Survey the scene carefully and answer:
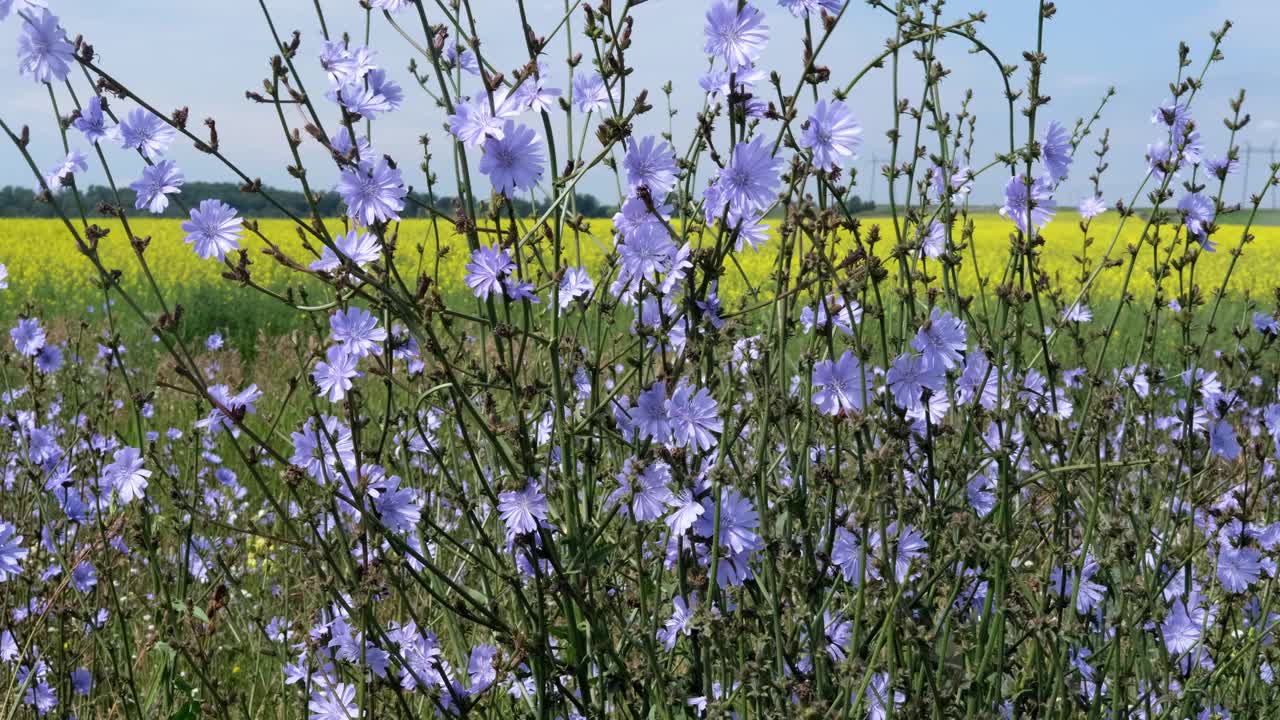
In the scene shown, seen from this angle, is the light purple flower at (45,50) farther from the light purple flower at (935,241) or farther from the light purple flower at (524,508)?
the light purple flower at (935,241)

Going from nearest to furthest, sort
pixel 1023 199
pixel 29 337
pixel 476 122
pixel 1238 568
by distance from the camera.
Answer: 1. pixel 476 122
2. pixel 1023 199
3. pixel 1238 568
4. pixel 29 337

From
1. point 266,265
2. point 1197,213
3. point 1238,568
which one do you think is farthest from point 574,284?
point 266,265

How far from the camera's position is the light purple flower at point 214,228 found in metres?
1.66

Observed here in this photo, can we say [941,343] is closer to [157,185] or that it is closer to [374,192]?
[374,192]

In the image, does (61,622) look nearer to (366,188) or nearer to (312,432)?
(312,432)

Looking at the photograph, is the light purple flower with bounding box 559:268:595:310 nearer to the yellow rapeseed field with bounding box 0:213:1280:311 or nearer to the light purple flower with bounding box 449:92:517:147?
the light purple flower with bounding box 449:92:517:147

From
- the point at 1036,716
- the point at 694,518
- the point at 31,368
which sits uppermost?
the point at 31,368

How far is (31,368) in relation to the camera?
3.00 m

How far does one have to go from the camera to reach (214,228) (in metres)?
1.69

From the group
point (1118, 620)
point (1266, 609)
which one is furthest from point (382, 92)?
point (1266, 609)

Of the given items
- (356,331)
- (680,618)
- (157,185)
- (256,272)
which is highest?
(256,272)

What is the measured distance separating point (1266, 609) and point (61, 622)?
2.61 metres

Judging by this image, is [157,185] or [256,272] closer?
[157,185]

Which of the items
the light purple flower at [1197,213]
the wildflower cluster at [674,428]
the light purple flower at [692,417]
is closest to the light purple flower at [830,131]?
the wildflower cluster at [674,428]
